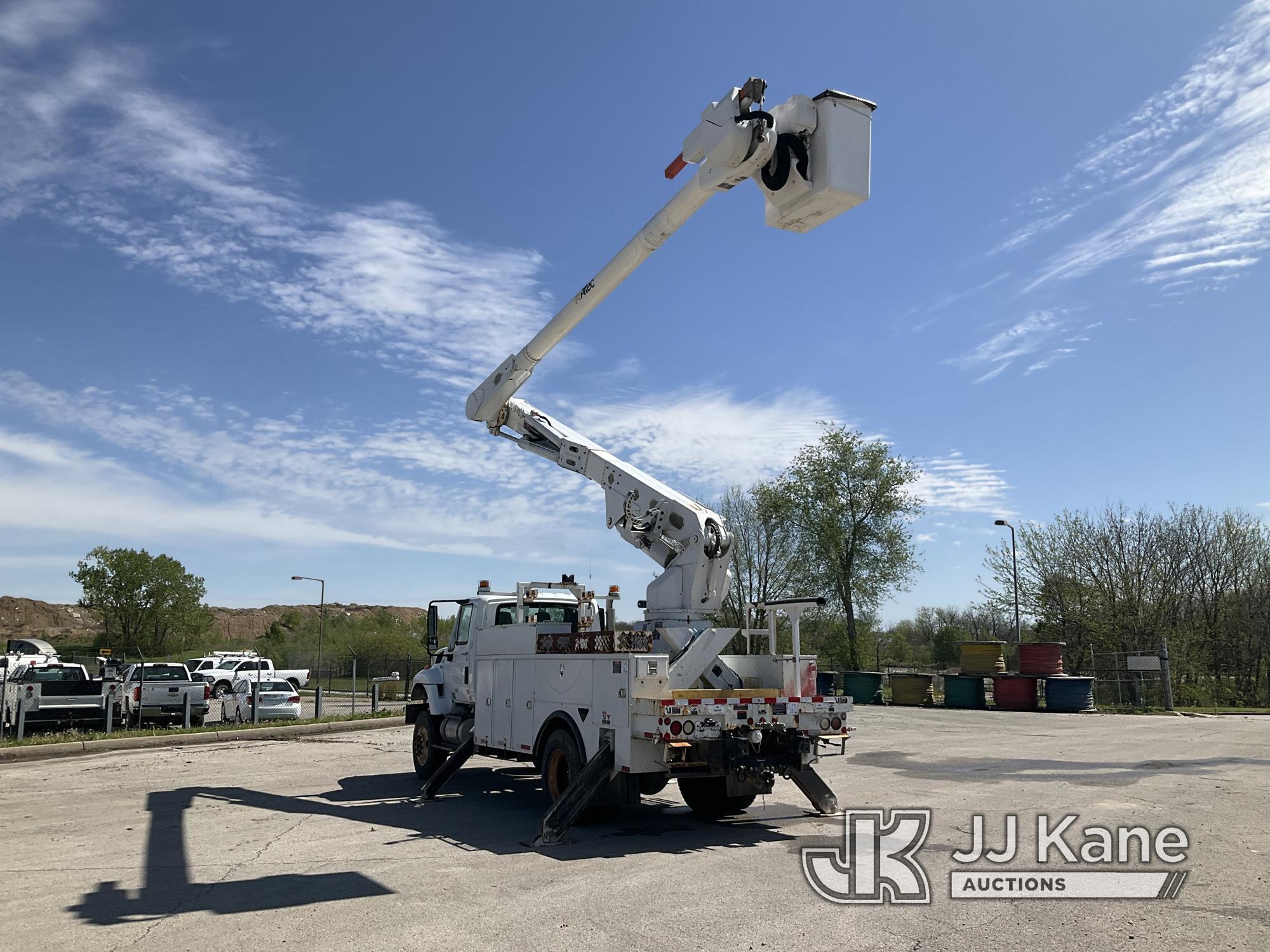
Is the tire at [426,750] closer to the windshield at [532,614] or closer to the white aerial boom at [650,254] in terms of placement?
the windshield at [532,614]

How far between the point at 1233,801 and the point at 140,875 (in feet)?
38.1

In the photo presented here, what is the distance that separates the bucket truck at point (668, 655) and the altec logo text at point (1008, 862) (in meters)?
1.09

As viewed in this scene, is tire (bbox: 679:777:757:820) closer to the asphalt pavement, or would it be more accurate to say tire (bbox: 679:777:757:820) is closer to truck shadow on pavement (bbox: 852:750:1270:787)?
the asphalt pavement

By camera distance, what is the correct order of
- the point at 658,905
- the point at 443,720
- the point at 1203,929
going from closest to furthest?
the point at 1203,929 < the point at 658,905 < the point at 443,720

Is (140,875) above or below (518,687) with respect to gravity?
below

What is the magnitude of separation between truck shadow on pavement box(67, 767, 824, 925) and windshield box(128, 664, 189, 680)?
33.1 ft

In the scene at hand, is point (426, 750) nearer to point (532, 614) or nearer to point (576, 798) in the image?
point (532, 614)

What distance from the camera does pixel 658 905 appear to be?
6.61m

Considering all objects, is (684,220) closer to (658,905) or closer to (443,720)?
(658,905)

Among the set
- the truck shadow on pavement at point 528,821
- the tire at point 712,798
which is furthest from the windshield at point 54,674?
the tire at point 712,798

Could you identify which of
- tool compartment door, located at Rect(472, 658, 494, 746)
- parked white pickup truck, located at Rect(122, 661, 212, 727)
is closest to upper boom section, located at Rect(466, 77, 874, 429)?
tool compartment door, located at Rect(472, 658, 494, 746)

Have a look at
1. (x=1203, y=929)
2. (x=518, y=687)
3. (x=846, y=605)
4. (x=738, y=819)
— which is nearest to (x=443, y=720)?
(x=518, y=687)

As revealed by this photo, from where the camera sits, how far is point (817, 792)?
10180 millimetres

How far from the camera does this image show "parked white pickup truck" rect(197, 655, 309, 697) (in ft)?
88.7
